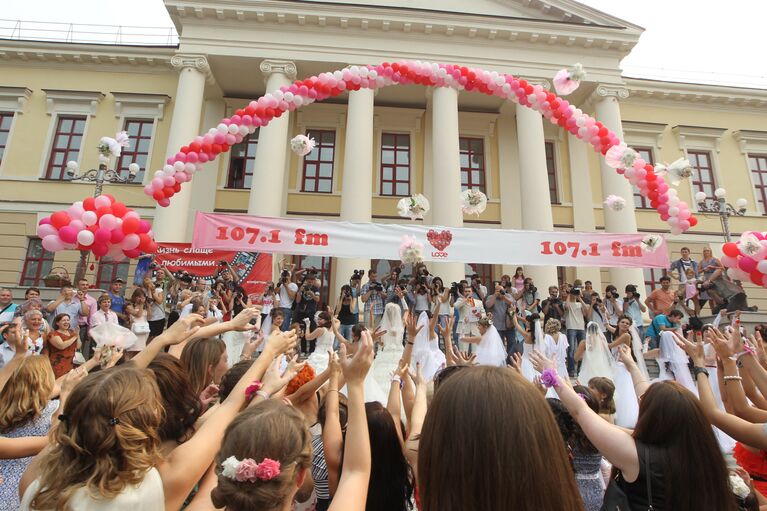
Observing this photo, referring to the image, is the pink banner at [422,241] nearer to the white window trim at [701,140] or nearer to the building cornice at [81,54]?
the building cornice at [81,54]

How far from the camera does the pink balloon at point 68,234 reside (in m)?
6.39

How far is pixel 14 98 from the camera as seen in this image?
1761cm

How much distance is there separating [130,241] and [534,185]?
13.3 meters

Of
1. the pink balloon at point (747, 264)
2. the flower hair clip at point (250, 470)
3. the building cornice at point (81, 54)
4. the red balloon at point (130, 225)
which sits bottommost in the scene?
the flower hair clip at point (250, 470)

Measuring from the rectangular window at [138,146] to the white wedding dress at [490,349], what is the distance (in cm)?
1521

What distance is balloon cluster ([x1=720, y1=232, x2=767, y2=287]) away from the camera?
5.77m

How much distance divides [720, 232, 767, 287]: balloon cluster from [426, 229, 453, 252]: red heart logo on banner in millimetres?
5189

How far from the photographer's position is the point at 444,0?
18.4 meters

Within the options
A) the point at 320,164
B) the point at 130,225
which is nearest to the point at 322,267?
the point at 320,164

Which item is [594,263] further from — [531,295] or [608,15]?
[608,15]

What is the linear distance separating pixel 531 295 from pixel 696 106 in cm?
1538

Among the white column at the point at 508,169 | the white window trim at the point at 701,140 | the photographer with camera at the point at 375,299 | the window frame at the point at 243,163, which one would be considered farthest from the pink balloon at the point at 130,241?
the white window trim at the point at 701,140

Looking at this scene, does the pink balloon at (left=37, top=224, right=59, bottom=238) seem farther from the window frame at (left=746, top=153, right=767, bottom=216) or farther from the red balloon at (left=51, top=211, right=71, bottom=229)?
the window frame at (left=746, top=153, right=767, bottom=216)

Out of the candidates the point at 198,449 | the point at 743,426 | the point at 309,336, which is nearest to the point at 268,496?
the point at 198,449
